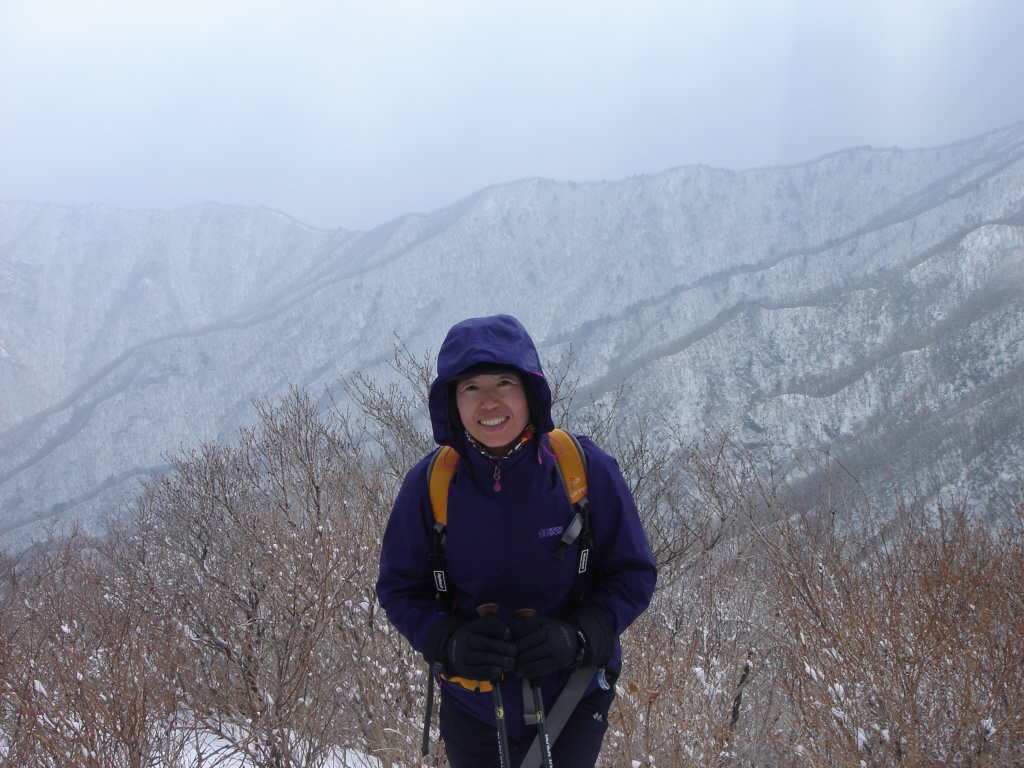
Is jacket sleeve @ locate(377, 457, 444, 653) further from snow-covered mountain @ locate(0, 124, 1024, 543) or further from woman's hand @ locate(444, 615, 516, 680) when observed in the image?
snow-covered mountain @ locate(0, 124, 1024, 543)

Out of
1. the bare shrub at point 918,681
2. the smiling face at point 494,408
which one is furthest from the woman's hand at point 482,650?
the bare shrub at point 918,681

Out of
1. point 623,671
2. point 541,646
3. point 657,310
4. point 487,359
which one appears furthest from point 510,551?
point 657,310

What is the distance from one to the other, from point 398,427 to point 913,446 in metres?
83.5

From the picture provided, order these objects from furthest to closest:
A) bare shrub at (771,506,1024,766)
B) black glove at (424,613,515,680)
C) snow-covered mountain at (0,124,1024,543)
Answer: snow-covered mountain at (0,124,1024,543)
bare shrub at (771,506,1024,766)
black glove at (424,613,515,680)

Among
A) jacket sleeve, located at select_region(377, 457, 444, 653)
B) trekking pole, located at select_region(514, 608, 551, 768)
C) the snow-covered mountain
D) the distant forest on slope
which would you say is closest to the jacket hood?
jacket sleeve, located at select_region(377, 457, 444, 653)

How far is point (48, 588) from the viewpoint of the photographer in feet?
91.7

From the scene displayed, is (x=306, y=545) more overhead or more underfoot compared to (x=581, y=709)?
more overhead

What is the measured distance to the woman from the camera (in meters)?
2.37

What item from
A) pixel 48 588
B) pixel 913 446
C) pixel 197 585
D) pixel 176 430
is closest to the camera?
pixel 197 585

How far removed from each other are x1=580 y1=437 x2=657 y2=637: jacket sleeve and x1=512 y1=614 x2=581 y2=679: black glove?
0.63ft

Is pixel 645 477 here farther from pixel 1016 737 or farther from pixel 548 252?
pixel 548 252

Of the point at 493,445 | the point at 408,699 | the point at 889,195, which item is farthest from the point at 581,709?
the point at 889,195

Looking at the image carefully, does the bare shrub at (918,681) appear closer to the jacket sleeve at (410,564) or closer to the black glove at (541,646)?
the black glove at (541,646)

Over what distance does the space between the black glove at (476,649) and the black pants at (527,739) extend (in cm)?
31
